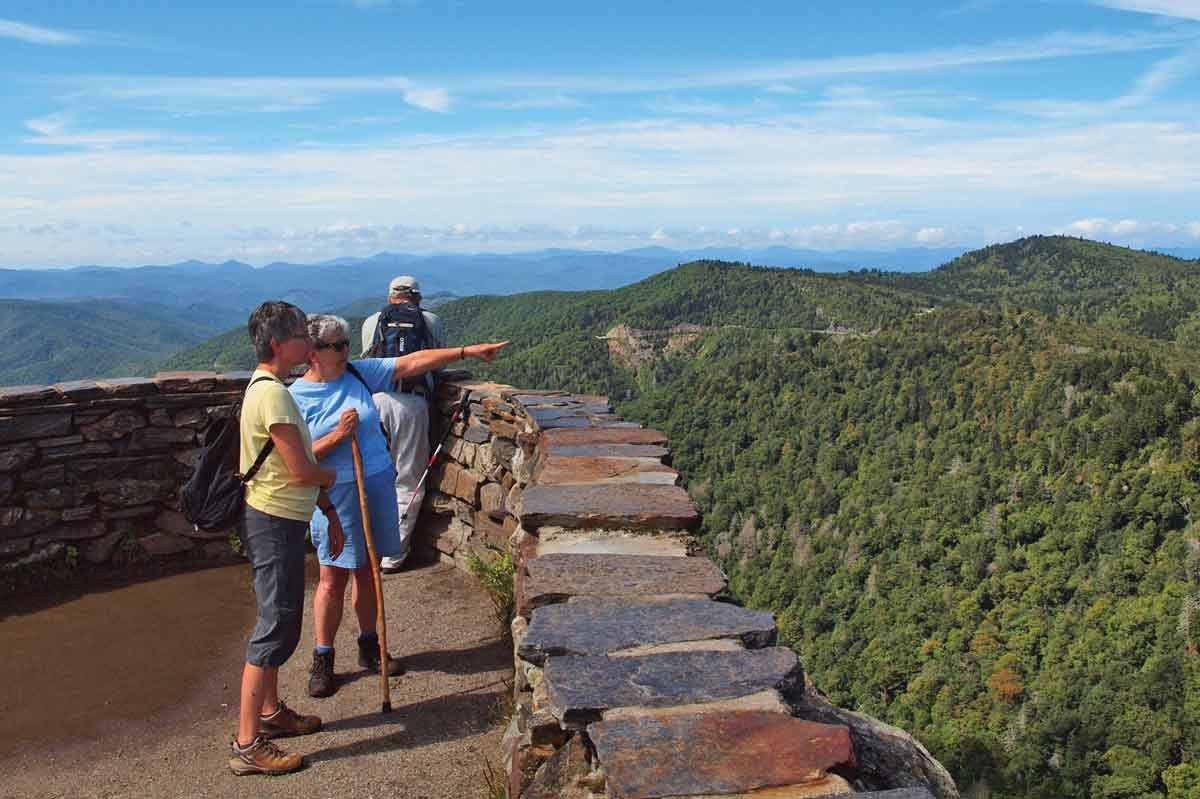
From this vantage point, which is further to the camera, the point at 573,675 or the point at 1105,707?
the point at 1105,707

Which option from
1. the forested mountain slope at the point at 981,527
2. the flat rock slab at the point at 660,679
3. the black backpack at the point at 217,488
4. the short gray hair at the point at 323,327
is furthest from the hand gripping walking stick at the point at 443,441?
the forested mountain slope at the point at 981,527

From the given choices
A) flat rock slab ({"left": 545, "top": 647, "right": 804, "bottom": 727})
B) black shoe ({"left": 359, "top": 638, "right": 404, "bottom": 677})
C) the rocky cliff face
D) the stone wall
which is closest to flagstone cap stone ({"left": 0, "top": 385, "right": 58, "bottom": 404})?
the stone wall

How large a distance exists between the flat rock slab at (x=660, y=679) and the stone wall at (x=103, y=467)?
459 centimetres

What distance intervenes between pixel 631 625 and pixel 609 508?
3.57 ft

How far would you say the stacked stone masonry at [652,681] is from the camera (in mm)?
1899

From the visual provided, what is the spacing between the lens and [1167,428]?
53.3 meters

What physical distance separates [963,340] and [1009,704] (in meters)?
31.9

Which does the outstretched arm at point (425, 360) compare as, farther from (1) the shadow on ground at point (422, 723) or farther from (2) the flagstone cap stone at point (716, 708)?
(2) the flagstone cap stone at point (716, 708)

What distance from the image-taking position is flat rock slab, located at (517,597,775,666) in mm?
2506

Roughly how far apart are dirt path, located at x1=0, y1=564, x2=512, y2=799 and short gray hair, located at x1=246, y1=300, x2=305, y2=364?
1.69 metres

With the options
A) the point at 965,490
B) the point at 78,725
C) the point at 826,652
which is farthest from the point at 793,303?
the point at 78,725

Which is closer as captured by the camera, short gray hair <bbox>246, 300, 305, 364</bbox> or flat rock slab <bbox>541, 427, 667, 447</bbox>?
short gray hair <bbox>246, 300, 305, 364</bbox>

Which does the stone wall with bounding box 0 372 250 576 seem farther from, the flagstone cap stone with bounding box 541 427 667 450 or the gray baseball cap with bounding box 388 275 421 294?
the flagstone cap stone with bounding box 541 427 667 450

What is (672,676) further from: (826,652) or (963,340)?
(963,340)
